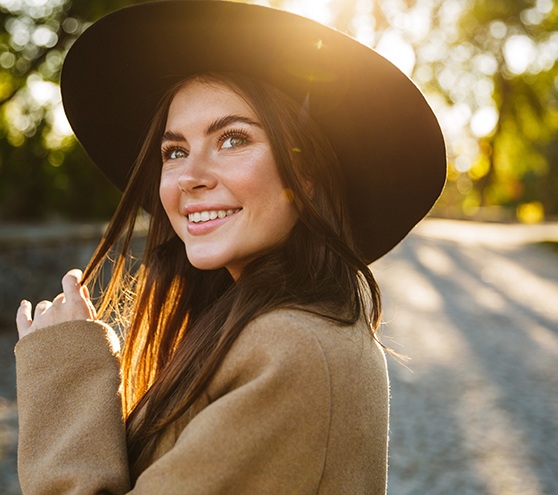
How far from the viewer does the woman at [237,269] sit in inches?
52.2

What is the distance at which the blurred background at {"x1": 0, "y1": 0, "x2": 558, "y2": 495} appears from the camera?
195 inches

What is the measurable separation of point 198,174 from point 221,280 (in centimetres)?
62

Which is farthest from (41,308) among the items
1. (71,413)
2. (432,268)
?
(432,268)

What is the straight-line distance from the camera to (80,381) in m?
1.66

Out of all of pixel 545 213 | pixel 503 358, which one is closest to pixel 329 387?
pixel 503 358

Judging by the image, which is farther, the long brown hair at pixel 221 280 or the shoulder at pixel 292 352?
the long brown hair at pixel 221 280

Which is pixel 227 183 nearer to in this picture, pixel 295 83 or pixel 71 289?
pixel 295 83

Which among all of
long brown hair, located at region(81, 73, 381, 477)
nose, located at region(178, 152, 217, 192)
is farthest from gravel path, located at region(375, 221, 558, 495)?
nose, located at region(178, 152, 217, 192)

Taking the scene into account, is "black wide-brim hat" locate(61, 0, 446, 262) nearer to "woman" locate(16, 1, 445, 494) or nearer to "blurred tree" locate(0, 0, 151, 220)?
"woman" locate(16, 1, 445, 494)

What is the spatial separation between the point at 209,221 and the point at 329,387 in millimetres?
632

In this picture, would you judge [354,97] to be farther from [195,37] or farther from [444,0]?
[444,0]

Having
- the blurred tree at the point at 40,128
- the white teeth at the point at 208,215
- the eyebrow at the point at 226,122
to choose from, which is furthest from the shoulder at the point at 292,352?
the blurred tree at the point at 40,128

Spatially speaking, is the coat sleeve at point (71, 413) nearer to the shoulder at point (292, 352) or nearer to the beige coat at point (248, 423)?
the beige coat at point (248, 423)

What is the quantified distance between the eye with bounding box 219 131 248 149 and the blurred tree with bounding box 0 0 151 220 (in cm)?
1006
